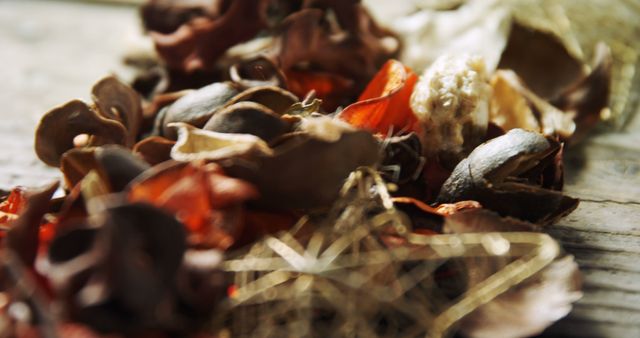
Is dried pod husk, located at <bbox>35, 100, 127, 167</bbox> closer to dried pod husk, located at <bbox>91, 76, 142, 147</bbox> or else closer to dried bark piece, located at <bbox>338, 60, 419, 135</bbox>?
dried pod husk, located at <bbox>91, 76, 142, 147</bbox>

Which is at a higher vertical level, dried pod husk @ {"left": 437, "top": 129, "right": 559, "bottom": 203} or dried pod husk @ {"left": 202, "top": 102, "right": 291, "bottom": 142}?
dried pod husk @ {"left": 202, "top": 102, "right": 291, "bottom": 142}

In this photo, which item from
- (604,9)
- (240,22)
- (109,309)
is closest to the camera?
(109,309)

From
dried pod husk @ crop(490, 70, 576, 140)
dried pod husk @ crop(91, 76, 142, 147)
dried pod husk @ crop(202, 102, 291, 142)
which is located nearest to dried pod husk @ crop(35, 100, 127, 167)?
dried pod husk @ crop(91, 76, 142, 147)

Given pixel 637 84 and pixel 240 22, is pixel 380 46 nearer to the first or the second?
pixel 240 22

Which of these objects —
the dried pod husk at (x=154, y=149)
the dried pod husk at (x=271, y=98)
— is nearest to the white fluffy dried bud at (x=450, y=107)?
the dried pod husk at (x=271, y=98)

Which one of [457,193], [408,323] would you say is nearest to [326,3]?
[457,193]

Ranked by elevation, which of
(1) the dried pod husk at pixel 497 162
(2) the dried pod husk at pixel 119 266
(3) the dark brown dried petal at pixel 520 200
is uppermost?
(2) the dried pod husk at pixel 119 266

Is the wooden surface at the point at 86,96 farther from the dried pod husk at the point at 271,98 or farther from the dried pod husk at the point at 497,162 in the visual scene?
the dried pod husk at the point at 271,98
